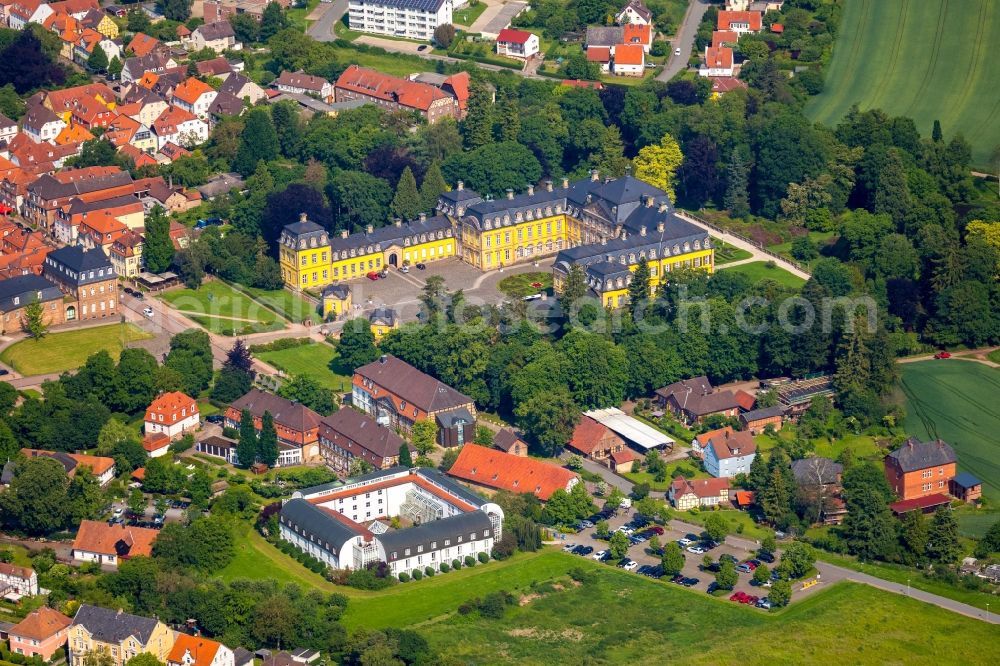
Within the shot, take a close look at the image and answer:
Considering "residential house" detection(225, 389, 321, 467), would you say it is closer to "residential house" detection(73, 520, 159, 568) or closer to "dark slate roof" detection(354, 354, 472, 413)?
"dark slate roof" detection(354, 354, 472, 413)

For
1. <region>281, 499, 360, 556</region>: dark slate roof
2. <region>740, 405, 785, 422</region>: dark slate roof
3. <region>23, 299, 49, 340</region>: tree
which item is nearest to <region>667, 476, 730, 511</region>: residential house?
<region>740, 405, 785, 422</region>: dark slate roof

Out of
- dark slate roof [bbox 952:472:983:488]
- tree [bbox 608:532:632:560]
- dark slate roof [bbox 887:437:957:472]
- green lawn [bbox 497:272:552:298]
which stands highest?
green lawn [bbox 497:272:552:298]

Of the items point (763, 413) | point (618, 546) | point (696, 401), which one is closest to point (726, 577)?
point (618, 546)

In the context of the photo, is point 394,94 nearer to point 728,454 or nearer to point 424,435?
point 424,435

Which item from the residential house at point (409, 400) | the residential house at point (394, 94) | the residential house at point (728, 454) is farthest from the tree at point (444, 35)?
the residential house at point (728, 454)

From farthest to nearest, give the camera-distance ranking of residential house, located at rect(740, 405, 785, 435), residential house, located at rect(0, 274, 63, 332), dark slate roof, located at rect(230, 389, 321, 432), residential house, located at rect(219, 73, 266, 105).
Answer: residential house, located at rect(219, 73, 266, 105), residential house, located at rect(0, 274, 63, 332), residential house, located at rect(740, 405, 785, 435), dark slate roof, located at rect(230, 389, 321, 432)

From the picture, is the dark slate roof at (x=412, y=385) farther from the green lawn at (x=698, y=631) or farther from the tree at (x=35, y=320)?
the tree at (x=35, y=320)
